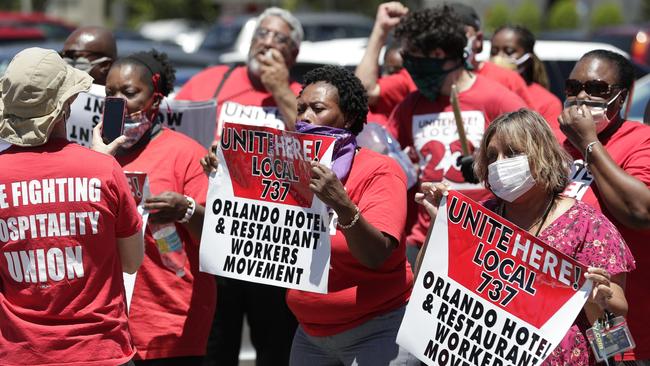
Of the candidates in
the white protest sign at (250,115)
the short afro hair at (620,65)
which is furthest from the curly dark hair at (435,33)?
the short afro hair at (620,65)

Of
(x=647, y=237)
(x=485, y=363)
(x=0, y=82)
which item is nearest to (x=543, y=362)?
(x=485, y=363)

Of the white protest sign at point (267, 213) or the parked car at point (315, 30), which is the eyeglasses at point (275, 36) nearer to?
the white protest sign at point (267, 213)

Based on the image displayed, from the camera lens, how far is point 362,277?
14.9 ft

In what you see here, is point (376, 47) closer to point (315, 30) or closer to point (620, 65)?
point (620, 65)

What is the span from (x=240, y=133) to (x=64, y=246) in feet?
3.17

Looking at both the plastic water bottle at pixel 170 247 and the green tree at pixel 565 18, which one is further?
the green tree at pixel 565 18

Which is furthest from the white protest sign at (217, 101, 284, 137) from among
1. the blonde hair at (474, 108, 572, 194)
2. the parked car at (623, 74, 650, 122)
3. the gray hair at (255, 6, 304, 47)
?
the parked car at (623, 74, 650, 122)

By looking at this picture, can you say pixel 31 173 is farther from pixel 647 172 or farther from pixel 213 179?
pixel 647 172

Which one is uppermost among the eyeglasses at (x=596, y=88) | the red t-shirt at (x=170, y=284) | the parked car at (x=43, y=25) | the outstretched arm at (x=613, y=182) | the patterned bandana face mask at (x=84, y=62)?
the eyeglasses at (x=596, y=88)

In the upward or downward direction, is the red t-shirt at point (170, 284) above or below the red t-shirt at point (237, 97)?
below

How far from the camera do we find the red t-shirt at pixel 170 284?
16.6ft

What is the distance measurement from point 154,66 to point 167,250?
97 centimetres

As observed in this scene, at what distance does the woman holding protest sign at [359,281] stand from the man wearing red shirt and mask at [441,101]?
1220mm

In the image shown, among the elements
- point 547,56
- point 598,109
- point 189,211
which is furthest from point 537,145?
point 547,56
